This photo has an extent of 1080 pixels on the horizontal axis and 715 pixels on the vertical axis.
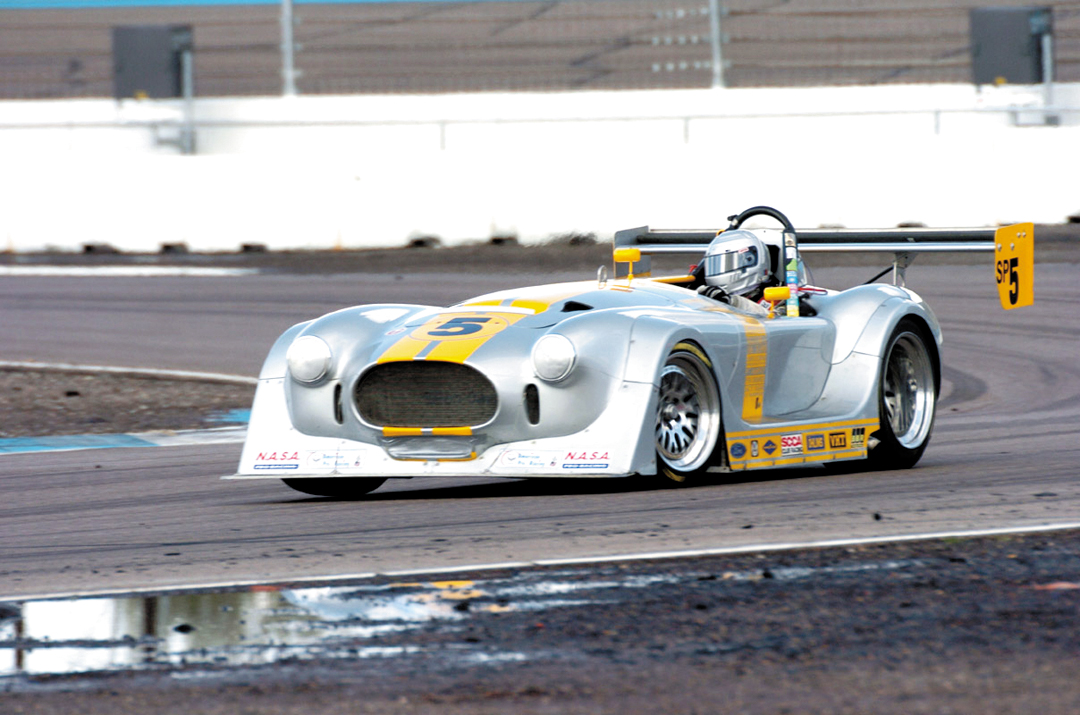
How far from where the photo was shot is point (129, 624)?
4.53 metres

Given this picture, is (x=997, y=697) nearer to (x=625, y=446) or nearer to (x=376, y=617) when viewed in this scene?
(x=376, y=617)

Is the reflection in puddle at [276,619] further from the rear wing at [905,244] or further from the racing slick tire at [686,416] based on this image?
the rear wing at [905,244]

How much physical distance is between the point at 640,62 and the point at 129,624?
20.3 m

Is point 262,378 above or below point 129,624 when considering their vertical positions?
above

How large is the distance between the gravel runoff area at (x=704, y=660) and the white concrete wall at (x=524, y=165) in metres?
13.1

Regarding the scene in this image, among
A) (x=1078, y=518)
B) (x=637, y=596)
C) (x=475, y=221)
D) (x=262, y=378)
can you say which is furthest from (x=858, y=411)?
(x=475, y=221)

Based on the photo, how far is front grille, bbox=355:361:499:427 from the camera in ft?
22.6

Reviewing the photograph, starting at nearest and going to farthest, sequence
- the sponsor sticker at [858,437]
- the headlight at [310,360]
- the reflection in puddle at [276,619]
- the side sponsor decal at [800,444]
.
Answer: the reflection in puddle at [276,619] < the headlight at [310,360] < the side sponsor decal at [800,444] < the sponsor sticker at [858,437]

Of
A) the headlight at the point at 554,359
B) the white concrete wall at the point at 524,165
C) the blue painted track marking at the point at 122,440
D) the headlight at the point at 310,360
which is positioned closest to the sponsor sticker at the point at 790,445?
the headlight at the point at 554,359

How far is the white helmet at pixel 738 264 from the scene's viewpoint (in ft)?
26.6

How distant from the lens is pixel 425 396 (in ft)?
22.9

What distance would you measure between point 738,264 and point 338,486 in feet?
7.09

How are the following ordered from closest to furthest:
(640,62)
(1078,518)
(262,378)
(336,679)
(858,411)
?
(336,679) → (1078,518) → (262,378) → (858,411) → (640,62)

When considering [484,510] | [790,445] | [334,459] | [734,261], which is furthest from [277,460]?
[734,261]
